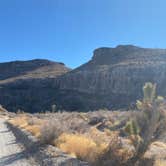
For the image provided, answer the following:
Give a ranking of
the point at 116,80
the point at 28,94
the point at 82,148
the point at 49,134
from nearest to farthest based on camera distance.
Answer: the point at 82,148, the point at 49,134, the point at 116,80, the point at 28,94

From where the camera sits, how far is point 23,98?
12381 centimetres

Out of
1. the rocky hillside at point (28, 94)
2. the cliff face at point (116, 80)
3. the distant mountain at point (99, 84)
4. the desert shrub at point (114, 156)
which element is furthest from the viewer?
the rocky hillside at point (28, 94)

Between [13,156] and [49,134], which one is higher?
[49,134]

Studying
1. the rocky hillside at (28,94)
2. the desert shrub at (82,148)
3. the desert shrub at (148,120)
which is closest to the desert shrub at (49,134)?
the desert shrub at (82,148)

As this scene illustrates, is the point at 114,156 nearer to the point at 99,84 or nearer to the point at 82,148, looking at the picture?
the point at 82,148

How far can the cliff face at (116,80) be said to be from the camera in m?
94.9

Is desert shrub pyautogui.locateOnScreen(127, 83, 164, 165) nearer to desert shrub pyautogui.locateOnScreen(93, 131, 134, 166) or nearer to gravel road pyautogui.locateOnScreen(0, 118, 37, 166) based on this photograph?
desert shrub pyautogui.locateOnScreen(93, 131, 134, 166)

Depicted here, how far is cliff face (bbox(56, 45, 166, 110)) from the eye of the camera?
94.9 metres

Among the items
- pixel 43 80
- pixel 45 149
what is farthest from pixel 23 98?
pixel 45 149

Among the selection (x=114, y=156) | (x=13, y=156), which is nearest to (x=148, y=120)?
(x=114, y=156)

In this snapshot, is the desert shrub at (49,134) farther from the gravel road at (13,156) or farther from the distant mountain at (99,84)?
the distant mountain at (99,84)

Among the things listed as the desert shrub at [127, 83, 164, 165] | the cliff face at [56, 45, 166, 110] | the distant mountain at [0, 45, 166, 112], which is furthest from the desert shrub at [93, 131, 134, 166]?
the cliff face at [56, 45, 166, 110]

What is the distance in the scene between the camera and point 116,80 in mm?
108062

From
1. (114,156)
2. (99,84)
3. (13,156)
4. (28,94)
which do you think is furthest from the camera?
(28,94)
